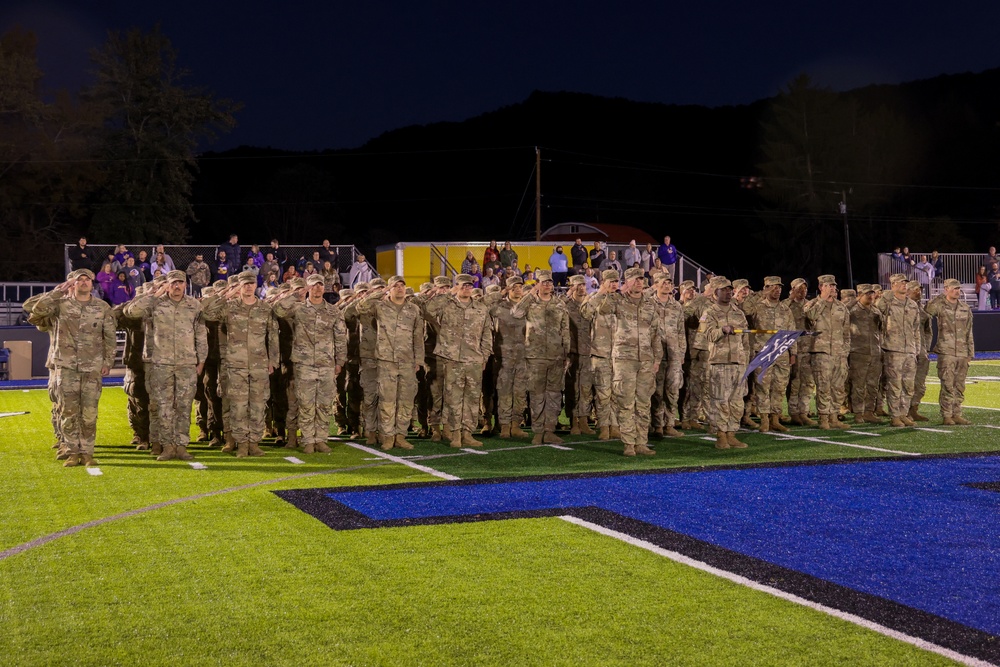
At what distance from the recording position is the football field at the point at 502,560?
588 cm

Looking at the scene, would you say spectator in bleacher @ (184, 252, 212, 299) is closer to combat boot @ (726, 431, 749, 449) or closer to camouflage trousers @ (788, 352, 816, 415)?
camouflage trousers @ (788, 352, 816, 415)

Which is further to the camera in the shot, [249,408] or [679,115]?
[679,115]

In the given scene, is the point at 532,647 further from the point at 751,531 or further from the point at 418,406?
the point at 418,406

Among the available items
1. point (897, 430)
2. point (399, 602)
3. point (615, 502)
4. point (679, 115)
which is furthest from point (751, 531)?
point (679, 115)

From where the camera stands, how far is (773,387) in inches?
620

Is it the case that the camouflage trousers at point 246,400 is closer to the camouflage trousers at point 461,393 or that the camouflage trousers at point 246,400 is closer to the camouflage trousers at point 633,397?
the camouflage trousers at point 461,393

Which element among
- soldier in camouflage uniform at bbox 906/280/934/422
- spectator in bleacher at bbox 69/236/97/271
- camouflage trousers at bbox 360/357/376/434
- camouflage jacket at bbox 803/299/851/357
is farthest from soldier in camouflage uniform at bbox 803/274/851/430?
spectator in bleacher at bbox 69/236/97/271

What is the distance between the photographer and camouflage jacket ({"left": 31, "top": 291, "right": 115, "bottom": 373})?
12.2 metres

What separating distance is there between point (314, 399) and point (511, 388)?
3.04m

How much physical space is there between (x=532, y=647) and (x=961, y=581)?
10.4ft

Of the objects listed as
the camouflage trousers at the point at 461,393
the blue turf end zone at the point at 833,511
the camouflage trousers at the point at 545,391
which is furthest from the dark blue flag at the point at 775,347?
the camouflage trousers at the point at 461,393

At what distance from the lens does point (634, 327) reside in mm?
13375

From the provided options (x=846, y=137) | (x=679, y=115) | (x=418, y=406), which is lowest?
(x=418, y=406)

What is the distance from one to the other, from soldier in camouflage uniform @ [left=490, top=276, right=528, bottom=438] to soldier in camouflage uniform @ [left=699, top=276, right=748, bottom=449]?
8.22 feet
